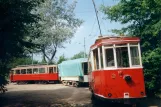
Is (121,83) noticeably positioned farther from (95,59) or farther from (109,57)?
(95,59)

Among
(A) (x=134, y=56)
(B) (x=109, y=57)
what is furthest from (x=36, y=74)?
(A) (x=134, y=56)

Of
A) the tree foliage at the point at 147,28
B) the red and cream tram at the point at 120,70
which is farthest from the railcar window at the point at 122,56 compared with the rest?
the tree foliage at the point at 147,28

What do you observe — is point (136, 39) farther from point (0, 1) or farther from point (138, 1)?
point (0, 1)

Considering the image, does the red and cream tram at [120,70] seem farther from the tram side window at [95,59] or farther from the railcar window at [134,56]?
the tram side window at [95,59]

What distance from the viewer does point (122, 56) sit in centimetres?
1115

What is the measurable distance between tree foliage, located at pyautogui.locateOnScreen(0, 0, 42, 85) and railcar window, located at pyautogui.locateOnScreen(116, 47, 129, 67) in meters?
6.01

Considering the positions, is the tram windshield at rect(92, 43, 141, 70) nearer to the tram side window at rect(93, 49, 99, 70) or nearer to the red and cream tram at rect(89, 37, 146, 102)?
the red and cream tram at rect(89, 37, 146, 102)

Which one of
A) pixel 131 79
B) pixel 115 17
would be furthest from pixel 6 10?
pixel 131 79

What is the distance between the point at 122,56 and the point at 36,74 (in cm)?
2686

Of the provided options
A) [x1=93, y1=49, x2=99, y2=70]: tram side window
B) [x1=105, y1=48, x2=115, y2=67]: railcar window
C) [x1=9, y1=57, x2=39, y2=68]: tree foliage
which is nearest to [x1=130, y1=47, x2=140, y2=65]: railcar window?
[x1=105, y1=48, x2=115, y2=67]: railcar window

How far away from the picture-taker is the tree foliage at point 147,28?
13610 millimetres

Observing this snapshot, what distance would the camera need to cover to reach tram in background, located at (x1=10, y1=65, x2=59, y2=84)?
35.4 meters

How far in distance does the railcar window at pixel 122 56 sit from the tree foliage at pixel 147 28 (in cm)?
294

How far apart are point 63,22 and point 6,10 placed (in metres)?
33.4
